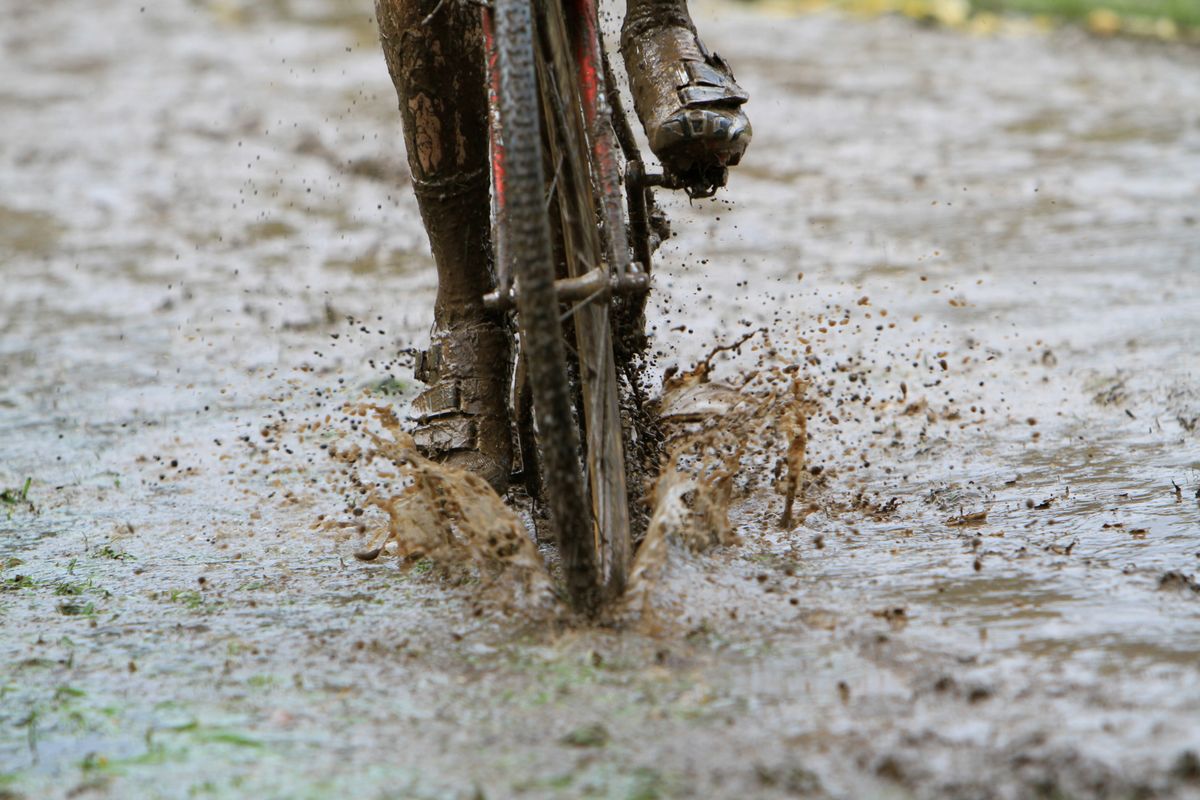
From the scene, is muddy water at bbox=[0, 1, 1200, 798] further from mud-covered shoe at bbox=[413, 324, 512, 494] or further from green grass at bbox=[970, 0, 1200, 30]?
green grass at bbox=[970, 0, 1200, 30]

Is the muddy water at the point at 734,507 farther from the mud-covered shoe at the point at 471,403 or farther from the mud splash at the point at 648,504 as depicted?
the mud-covered shoe at the point at 471,403

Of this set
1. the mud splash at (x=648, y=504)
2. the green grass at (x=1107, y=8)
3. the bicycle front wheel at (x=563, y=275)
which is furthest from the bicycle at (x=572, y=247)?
the green grass at (x=1107, y=8)

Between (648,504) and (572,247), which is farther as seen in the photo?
(648,504)

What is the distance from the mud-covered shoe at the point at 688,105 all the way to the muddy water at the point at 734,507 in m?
0.81

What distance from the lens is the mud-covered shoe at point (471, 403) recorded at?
11.1 feet

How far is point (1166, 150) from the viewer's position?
741 cm

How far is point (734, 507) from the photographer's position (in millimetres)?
3408

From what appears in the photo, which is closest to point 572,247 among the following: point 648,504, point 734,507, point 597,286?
point 597,286

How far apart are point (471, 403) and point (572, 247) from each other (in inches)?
24.9

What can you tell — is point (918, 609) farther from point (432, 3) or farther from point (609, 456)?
point (432, 3)

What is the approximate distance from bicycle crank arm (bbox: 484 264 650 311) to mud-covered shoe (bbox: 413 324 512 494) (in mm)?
723

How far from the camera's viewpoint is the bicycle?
2463 millimetres

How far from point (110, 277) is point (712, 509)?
4199 mm

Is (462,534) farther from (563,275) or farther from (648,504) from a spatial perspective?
(563,275)
